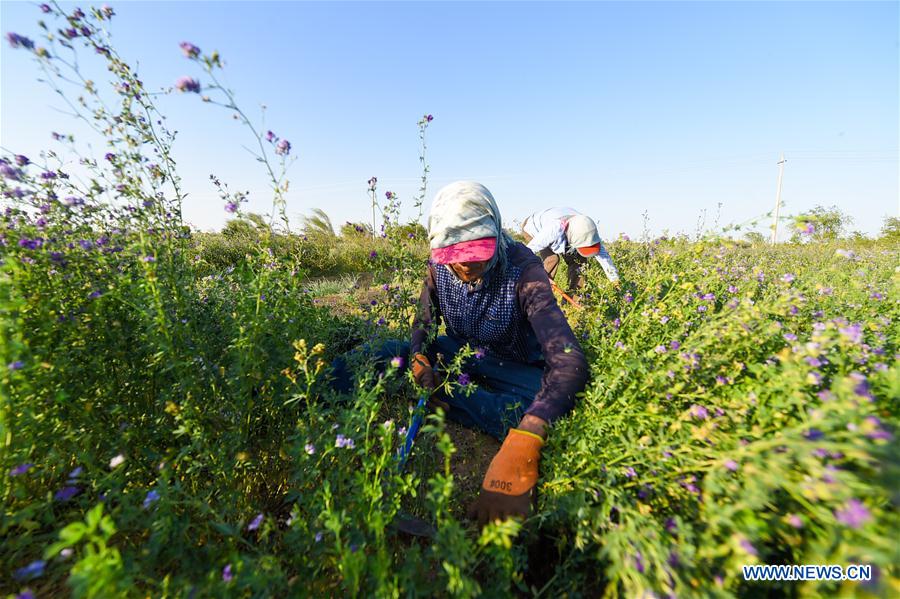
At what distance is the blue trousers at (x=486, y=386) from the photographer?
2004 millimetres

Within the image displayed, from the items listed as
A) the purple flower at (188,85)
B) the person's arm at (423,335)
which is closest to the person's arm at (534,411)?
the person's arm at (423,335)

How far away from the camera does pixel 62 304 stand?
1276 mm

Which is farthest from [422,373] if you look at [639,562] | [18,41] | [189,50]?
[18,41]

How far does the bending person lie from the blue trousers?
223cm

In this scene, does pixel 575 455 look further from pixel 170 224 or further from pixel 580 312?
pixel 580 312

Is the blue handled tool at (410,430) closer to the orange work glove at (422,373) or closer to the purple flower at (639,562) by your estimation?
the orange work glove at (422,373)

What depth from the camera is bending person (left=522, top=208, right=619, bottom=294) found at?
4508 mm

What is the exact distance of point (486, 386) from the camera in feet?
7.88

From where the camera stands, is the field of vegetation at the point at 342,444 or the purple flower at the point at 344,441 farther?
the purple flower at the point at 344,441

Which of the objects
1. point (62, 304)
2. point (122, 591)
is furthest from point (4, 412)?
point (122, 591)

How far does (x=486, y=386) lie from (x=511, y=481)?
1.12 meters

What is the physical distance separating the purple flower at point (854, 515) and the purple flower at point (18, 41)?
9.48 feet

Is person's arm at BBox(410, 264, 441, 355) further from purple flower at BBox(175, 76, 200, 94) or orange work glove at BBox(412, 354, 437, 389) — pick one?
purple flower at BBox(175, 76, 200, 94)

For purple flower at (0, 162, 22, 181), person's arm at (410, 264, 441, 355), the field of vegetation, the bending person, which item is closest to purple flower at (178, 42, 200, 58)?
the field of vegetation
